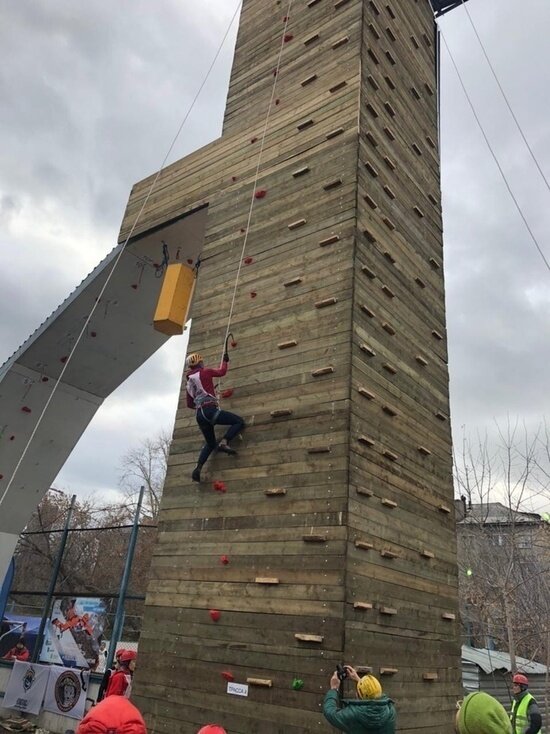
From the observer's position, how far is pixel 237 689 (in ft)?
16.0

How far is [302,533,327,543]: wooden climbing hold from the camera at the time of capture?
4.88 m

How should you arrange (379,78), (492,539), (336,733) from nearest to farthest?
(336,733)
(379,78)
(492,539)

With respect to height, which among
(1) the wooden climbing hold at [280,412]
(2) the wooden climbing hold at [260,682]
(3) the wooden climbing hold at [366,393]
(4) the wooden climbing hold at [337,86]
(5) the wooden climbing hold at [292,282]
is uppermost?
(4) the wooden climbing hold at [337,86]

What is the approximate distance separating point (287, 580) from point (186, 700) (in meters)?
1.50

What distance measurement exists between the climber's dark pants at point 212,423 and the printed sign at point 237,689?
6.75ft

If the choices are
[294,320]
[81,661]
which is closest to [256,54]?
[294,320]

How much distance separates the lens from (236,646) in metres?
5.04

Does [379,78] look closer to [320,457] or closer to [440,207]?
[440,207]

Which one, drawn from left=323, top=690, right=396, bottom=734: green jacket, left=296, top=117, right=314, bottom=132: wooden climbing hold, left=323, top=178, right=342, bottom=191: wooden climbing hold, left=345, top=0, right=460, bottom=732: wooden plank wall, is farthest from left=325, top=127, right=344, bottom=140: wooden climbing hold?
left=323, top=690, right=396, bottom=734: green jacket

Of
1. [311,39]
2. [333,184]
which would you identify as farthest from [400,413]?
[311,39]

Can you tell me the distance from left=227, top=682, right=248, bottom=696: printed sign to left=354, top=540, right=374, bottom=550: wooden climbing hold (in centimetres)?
152

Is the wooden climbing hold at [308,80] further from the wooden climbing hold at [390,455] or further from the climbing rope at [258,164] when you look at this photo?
the wooden climbing hold at [390,455]

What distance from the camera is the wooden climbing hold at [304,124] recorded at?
7316mm

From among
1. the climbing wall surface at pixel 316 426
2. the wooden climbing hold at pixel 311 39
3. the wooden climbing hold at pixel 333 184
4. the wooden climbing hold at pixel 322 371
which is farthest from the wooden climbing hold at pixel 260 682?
the wooden climbing hold at pixel 311 39
